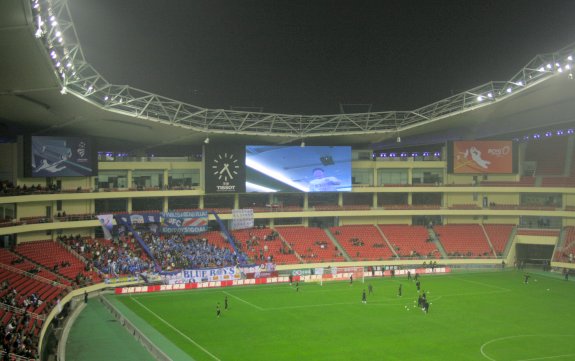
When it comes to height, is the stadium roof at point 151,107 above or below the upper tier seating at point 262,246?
above

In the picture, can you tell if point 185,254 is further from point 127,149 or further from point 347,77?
point 347,77

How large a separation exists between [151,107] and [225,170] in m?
12.5

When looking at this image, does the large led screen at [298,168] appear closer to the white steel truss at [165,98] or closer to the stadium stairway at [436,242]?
the white steel truss at [165,98]

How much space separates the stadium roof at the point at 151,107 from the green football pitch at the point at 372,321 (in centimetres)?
1530

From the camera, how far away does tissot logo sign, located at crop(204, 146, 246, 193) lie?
65.9 metres

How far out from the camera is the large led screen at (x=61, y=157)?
52.0 m

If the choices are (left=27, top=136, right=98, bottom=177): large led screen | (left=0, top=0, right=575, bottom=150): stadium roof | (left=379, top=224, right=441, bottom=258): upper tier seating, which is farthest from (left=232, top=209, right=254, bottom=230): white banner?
(left=27, top=136, right=98, bottom=177): large led screen

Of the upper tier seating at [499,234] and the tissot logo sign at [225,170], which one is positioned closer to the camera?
the tissot logo sign at [225,170]

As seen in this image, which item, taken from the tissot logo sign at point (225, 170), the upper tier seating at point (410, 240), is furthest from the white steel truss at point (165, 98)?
the upper tier seating at point (410, 240)

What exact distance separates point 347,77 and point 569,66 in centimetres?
2031

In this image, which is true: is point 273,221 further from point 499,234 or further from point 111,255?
point 499,234

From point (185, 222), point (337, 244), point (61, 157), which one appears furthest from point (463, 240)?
point (61, 157)

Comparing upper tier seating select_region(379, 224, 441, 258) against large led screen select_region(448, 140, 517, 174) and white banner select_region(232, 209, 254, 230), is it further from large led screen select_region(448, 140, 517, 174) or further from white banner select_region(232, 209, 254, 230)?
white banner select_region(232, 209, 254, 230)

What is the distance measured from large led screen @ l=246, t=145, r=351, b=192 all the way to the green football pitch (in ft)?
47.2
